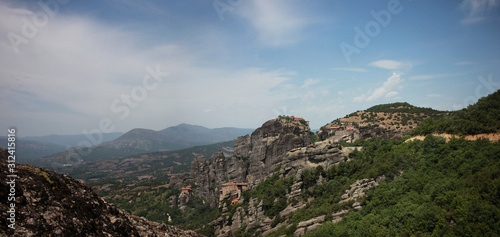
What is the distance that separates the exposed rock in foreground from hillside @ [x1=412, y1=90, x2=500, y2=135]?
38.3m

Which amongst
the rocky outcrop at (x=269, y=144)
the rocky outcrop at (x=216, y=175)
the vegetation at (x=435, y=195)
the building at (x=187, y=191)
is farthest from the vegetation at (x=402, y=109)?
the building at (x=187, y=191)

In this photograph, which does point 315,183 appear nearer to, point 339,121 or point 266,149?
point 266,149

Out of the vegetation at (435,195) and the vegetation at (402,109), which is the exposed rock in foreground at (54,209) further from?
the vegetation at (402,109)

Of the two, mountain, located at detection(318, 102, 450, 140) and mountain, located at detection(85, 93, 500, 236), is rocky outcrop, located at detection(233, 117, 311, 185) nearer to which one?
mountain, located at detection(85, 93, 500, 236)

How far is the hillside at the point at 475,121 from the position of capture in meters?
30.4

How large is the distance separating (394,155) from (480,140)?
31.3 feet

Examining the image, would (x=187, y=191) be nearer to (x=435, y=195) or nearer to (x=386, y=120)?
(x=386, y=120)

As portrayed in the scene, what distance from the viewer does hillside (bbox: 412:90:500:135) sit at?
30406 millimetres

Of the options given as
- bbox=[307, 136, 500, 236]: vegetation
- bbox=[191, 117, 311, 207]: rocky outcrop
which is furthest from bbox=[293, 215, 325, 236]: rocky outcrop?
bbox=[191, 117, 311, 207]: rocky outcrop

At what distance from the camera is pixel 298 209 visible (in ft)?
128

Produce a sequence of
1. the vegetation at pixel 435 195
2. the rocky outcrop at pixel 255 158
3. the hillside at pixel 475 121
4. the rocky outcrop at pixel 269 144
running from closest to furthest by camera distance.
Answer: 1. the vegetation at pixel 435 195
2. the hillside at pixel 475 121
3. the rocky outcrop at pixel 269 144
4. the rocky outcrop at pixel 255 158

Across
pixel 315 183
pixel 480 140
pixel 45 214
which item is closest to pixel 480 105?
pixel 480 140

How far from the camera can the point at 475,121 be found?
3247 centimetres

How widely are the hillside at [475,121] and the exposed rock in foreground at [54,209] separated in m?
38.3
